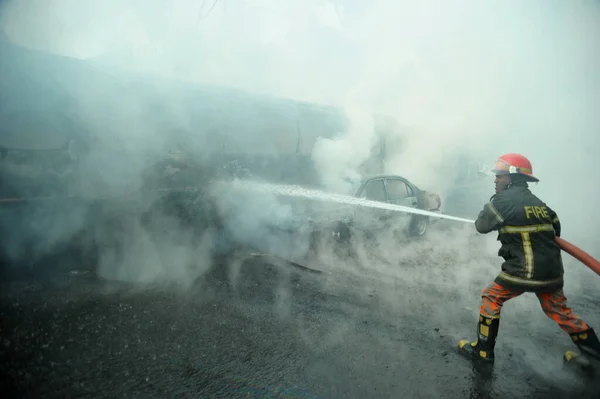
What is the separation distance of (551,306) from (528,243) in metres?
0.65

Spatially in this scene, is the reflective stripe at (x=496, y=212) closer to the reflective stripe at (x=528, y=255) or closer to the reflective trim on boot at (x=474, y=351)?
the reflective stripe at (x=528, y=255)

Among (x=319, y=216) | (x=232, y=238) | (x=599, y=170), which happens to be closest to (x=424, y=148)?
(x=319, y=216)

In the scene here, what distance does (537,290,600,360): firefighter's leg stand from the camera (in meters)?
2.60

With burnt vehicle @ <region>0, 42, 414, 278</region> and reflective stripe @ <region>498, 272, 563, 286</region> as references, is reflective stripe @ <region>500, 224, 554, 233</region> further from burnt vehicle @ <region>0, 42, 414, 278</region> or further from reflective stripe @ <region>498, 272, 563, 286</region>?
burnt vehicle @ <region>0, 42, 414, 278</region>

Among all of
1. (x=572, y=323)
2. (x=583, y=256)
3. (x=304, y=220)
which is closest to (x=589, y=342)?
(x=572, y=323)

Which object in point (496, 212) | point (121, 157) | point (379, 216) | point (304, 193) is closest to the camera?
point (496, 212)

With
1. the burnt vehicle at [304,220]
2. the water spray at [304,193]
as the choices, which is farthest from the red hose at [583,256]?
the burnt vehicle at [304,220]

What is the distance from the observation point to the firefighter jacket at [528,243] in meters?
2.54

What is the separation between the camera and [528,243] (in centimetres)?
256

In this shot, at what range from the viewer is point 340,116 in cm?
757

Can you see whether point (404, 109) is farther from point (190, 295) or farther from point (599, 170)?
point (599, 170)

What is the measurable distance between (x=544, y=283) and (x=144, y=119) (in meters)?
5.48

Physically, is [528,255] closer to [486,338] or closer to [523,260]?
[523,260]

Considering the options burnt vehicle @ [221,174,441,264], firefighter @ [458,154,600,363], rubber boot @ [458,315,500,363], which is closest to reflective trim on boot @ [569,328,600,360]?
firefighter @ [458,154,600,363]
